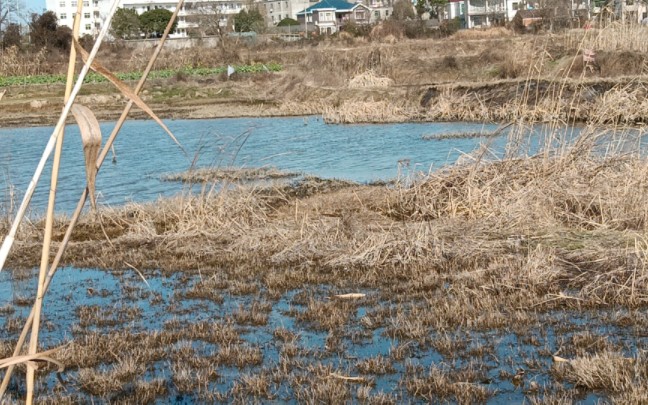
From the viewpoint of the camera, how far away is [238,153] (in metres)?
21.9

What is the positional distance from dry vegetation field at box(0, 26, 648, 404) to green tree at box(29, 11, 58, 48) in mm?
49141

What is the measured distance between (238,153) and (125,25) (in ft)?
185

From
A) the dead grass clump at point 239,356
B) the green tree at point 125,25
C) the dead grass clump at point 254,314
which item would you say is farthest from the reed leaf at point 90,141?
the green tree at point 125,25

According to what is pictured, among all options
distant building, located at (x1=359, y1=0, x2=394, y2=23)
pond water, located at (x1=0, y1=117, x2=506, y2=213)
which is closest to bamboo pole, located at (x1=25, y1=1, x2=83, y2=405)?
pond water, located at (x1=0, y1=117, x2=506, y2=213)

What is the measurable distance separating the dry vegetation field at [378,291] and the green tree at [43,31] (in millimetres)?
49141

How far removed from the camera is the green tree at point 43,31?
191ft

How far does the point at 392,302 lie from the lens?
6.74 m

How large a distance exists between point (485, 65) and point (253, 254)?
3051 centimetres

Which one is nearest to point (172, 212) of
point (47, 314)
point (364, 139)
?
point (47, 314)

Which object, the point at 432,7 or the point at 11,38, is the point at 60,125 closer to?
the point at 11,38

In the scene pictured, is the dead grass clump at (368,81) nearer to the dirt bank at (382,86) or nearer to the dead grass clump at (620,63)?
the dirt bank at (382,86)

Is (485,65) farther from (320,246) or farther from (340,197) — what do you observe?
(320,246)

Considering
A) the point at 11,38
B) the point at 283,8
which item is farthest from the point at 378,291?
the point at 283,8

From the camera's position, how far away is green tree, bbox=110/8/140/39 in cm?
7394
